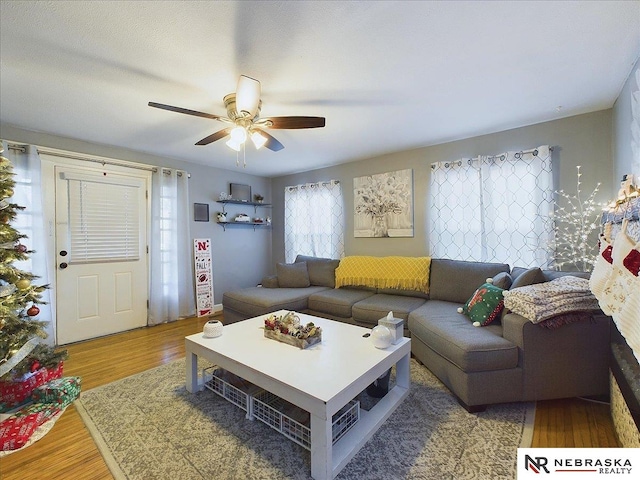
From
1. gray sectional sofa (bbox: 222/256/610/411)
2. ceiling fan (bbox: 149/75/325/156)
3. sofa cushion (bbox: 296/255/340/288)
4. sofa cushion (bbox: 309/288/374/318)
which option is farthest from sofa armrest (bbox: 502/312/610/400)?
sofa cushion (bbox: 296/255/340/288)

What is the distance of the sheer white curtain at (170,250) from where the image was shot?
3.74m

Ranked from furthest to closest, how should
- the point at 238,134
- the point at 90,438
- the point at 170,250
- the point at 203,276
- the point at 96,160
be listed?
the point at 203,276
the point at 170,250
the point at 96,160
the point at 238,134
the point at 90,438

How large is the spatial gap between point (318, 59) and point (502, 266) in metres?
2.52

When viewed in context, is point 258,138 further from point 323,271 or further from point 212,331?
point 323,271

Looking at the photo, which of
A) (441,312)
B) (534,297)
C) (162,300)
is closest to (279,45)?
(534,297)

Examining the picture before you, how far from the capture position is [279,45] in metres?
1.64

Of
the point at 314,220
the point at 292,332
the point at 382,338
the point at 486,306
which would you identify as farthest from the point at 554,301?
the point at 314,220

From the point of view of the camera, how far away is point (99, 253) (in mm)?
3359

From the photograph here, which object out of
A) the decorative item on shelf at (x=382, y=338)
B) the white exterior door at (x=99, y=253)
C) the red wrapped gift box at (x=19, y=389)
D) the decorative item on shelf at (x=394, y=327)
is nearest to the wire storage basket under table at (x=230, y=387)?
the decorative item on shelf at (x=382, y=338)

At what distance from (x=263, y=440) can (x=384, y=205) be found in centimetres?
305

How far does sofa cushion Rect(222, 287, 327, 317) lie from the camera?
10.3 ft

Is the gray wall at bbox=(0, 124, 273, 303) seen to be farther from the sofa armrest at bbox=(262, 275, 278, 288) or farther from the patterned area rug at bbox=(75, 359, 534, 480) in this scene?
the patterned area rug at bbox=(75, 359, 534, 480)

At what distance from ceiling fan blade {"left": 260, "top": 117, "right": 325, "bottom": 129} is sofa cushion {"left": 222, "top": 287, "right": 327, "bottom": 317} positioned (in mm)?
1892

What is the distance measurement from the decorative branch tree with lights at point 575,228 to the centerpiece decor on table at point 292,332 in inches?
96.2
